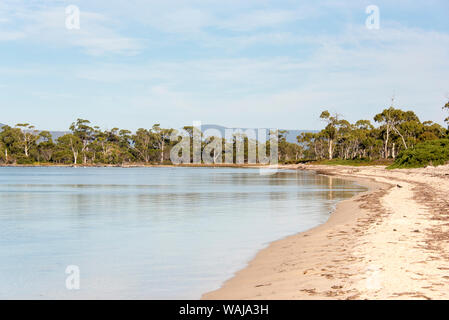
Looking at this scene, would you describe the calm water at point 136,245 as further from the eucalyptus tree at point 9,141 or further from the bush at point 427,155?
the eucalyptus tree at point 9,141

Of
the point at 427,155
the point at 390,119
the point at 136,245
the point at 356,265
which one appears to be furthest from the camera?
the point at 390,119

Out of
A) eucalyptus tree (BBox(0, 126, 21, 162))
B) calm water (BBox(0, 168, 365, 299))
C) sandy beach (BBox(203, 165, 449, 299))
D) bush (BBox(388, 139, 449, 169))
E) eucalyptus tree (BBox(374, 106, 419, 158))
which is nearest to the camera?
sandy beach (BBox(203, 165, 449, 299))

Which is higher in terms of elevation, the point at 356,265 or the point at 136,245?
the point at 356,265

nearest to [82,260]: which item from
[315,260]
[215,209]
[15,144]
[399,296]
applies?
[315,260]

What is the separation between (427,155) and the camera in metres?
70.1

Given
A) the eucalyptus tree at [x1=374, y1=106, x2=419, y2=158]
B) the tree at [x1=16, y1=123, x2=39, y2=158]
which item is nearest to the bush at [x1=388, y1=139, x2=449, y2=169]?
the eucalyptus tree at [x1=374, y1=106, x2=419, y2=158]

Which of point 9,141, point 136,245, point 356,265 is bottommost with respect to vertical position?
point 136,245

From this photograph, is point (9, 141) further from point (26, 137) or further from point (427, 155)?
point (427, 155)

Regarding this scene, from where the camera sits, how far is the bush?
6812 cm

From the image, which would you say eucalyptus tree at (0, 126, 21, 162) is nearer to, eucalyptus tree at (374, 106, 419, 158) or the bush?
eucalyptus tree at (374, 106, 419, 158)

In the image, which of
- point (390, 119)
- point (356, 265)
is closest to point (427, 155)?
point (390, 119)

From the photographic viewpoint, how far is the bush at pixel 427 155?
224 ft

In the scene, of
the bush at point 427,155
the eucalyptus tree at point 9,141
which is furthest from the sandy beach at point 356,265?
the eucalyptus tree at point 9,141
